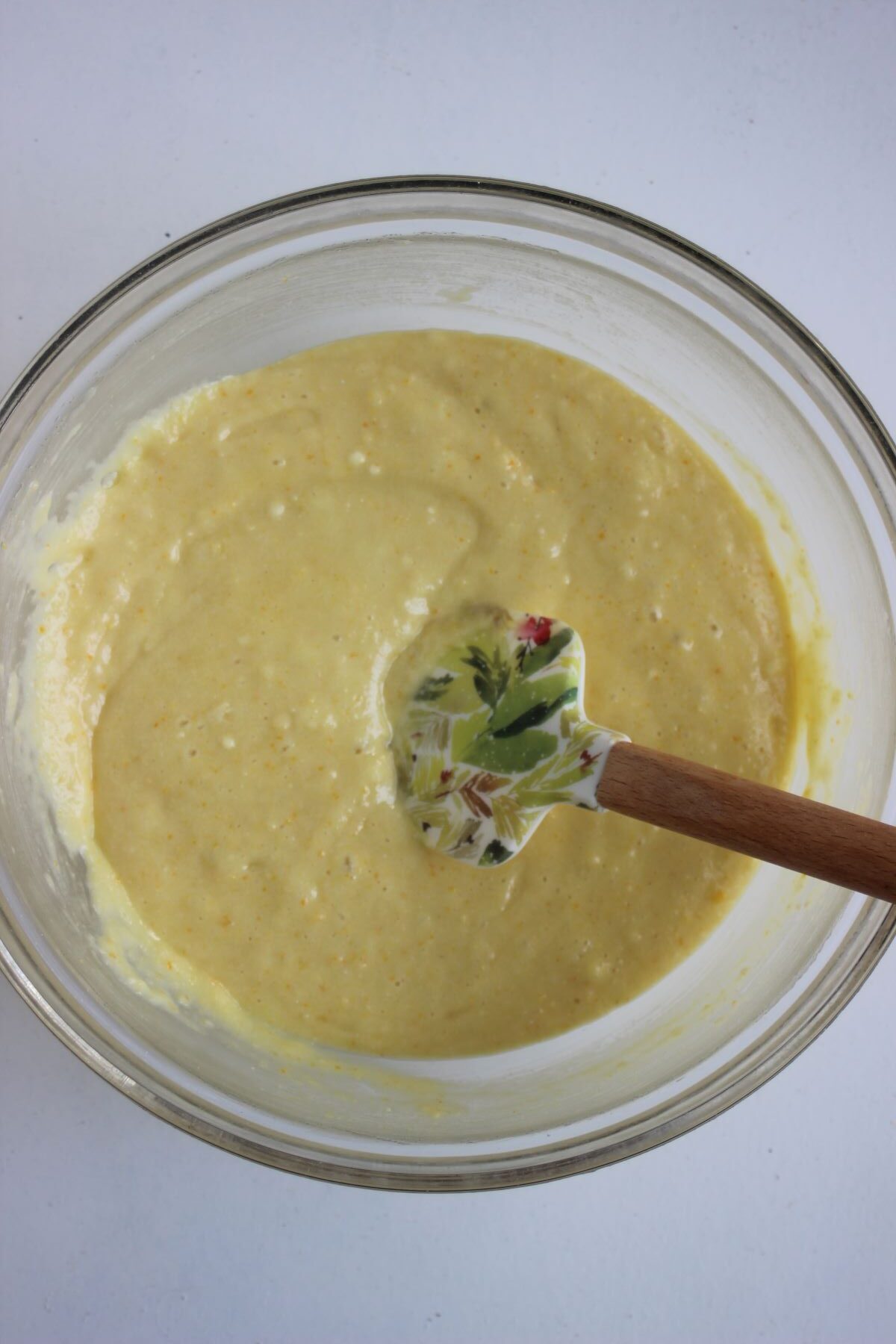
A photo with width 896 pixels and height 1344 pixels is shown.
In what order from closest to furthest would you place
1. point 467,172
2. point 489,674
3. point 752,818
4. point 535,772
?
point 752,818, point 535,772, point 489,674, point 467,172

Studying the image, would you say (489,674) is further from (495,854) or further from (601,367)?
(601,367)

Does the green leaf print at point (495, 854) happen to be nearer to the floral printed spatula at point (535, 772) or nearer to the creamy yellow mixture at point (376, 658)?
the floral printed spatula at point (535, 772)

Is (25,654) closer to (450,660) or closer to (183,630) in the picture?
(183,630)

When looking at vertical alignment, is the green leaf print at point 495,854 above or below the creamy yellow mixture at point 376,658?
below

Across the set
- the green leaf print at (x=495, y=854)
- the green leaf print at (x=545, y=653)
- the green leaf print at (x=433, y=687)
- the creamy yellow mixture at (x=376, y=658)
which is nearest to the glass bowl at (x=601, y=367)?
the creamy yellow mixture at (x=376, y=658)

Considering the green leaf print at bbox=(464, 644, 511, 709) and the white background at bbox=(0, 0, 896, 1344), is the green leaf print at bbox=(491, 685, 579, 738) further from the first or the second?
the white background at bbox=(0, 0, 896, 1344)

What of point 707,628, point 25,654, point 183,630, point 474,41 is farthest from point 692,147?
point 25,654

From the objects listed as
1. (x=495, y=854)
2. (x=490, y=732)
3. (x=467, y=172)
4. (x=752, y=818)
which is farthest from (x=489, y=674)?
(x=467, y=172)
